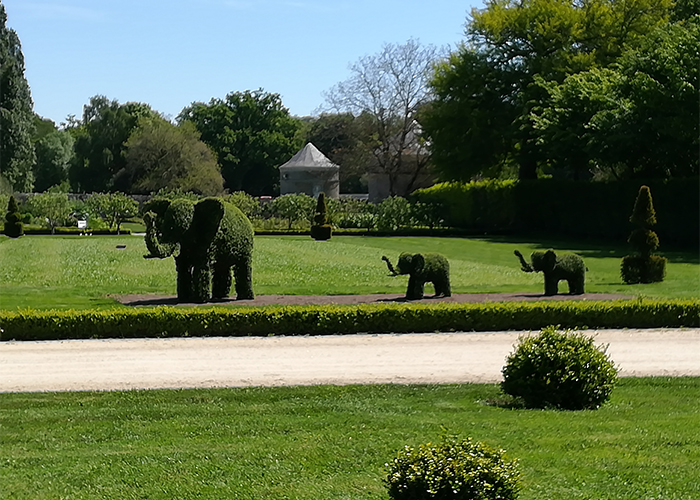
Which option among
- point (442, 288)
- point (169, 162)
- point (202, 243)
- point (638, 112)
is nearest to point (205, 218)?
point (202, 243)

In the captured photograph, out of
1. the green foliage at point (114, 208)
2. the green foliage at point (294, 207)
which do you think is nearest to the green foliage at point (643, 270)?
the green foliage at point (294, 207)

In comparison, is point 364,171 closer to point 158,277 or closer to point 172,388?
point 158,277

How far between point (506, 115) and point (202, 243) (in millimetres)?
41679

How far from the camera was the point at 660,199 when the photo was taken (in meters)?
42.4

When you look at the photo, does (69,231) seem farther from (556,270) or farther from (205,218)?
(556,270)

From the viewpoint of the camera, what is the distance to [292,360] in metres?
14.2

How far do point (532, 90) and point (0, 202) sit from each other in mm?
36811

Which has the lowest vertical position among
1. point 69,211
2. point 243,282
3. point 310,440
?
point 310,440

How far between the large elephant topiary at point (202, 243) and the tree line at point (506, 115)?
27149mm

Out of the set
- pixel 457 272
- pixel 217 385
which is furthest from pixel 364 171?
pixel 217 385

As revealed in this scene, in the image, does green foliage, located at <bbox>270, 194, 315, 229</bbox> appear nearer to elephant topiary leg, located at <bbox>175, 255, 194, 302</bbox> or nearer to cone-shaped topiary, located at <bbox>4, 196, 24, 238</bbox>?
cone-shaped topiary, located at <bbox>4, 196, 24, 238</bbox>

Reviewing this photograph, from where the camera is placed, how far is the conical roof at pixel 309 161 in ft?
290

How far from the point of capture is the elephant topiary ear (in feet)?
62.6

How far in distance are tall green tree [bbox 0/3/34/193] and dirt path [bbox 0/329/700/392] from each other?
45649mm
